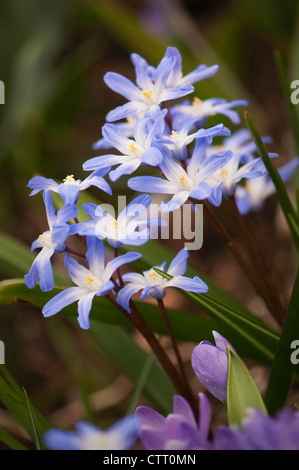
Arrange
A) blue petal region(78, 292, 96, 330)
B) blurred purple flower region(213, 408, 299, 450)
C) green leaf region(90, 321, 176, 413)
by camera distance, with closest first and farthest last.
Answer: blurred purple flower region(213, 408, 299, 450) → blue petal region(78, 292, 96, 330) → green leaf region(90, 321, 176, 413)

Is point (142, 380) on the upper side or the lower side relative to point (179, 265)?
lower

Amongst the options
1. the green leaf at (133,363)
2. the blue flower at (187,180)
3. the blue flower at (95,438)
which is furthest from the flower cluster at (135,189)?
the green leaf at (133,363)

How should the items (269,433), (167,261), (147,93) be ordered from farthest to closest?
(167,261)
(147,93)
(269,433)

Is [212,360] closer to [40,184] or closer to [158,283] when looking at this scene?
[158,283]

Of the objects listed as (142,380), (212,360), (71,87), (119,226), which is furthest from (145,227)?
(71,87)

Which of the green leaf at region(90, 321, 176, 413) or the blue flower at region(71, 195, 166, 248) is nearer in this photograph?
the blue flower at region(71, 195, 166, 248)

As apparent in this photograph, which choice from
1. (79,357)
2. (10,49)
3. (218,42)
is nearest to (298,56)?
(218,42)

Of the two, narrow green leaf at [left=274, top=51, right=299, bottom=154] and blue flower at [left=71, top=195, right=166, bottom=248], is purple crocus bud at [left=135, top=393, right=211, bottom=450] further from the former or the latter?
narrow green leaf at [left=274, top=51, right=299, bottom=154]

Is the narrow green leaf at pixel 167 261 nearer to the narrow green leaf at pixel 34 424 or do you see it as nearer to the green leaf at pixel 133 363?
the green leaf at pixel 133 363

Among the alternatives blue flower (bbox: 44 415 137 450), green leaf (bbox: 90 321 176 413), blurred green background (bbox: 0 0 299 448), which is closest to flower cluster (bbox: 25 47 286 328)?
blue flower (bbox: 44 415 137 450)
